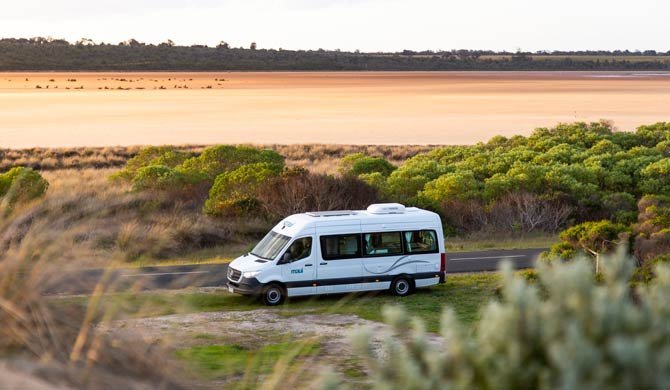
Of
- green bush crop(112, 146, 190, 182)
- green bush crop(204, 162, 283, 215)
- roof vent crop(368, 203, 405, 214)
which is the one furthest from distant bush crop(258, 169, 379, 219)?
roof vent crop(368, 203, 405, 214)

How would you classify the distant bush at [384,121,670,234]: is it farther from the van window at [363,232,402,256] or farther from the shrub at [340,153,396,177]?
the van window at [363,232,402,256]

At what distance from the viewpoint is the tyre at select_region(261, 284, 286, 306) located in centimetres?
2372

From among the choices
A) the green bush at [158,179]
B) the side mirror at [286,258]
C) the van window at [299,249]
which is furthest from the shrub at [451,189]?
the side mirror at [286,258]

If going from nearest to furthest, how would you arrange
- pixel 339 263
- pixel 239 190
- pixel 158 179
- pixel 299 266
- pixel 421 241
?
pixel 299 266 < pixel 339 263 < pixel 421 241 < pixel 239 190 < pixel 158 179

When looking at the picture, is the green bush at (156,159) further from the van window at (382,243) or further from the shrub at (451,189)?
the van window at (382,243)

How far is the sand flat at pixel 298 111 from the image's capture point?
96.2m

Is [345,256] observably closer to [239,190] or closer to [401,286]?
[401,286]

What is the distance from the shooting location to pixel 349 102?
506 feet

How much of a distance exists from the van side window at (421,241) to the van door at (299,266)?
259 cm

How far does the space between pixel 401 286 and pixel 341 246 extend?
1962mm

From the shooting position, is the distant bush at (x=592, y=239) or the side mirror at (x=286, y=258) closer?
the distant bush at (x=592, y=239)

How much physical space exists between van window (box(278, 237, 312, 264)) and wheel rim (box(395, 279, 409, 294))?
8.22 ft

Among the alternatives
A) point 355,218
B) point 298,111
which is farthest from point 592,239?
point 298,111

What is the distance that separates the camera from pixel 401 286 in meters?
25.1
